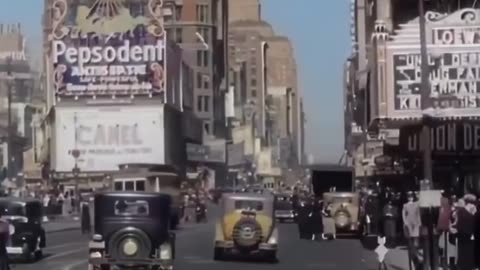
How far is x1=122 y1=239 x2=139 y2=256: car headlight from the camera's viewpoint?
32.2m

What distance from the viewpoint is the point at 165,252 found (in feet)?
108

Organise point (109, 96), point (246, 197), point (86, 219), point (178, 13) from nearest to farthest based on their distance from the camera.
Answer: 1. point (246, 197)
2. point (86, 219)
3. point (109, 96)
4. point (178, 13)

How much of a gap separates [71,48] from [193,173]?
40.6 m

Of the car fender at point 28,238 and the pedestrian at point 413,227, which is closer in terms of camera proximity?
the pedestrian at point 413,227

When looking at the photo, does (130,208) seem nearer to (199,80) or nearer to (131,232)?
(131,232)

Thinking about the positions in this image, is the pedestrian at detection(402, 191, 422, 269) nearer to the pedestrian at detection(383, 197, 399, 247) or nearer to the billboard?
the pedestrian at detection(383, 197, 399, 247)

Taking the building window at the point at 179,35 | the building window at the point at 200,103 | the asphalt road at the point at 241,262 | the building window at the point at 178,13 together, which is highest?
the building window at the point at 178,13

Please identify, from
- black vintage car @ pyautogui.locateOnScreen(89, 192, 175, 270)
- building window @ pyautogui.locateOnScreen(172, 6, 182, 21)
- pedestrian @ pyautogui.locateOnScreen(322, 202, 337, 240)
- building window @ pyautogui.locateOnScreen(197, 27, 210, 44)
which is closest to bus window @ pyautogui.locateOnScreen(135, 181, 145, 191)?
pedestrian @ pyautogui.locateOnScreen(322, 202, 337, 240)

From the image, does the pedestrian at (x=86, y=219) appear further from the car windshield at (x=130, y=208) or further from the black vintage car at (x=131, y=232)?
the car windshield at (x=130, y=208)

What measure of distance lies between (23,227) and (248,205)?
690 cm

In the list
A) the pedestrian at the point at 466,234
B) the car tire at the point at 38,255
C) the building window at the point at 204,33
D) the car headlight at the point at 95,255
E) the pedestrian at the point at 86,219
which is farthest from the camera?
the building window at the point at 204,33

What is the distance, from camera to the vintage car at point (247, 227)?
4122 cm

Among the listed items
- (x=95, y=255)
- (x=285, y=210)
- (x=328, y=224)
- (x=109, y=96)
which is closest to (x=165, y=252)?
(x=95, y=255)

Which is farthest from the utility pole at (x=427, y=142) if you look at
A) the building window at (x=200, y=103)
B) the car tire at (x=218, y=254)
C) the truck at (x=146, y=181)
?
the building window at (x=200, y=103)
